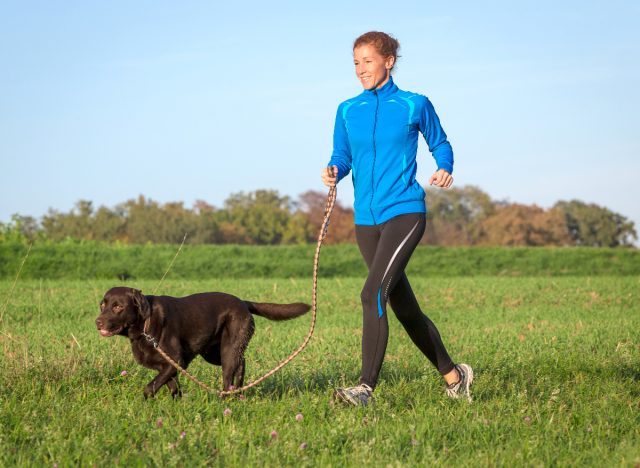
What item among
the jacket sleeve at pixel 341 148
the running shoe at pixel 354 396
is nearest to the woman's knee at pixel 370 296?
the running shoe at pixel 354 396

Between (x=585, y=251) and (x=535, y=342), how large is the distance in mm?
27861

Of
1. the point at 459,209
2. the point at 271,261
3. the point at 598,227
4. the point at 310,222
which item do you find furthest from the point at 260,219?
the point at 271,261

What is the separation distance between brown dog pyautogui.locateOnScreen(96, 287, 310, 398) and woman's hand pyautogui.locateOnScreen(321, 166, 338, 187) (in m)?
1.17

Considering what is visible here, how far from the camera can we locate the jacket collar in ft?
20.8

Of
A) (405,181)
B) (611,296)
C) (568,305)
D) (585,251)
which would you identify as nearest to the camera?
(405,181)

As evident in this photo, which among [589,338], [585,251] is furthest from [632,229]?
[589,338]

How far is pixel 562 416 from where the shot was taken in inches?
243

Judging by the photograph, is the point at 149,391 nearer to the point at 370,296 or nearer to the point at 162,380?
the point at 162,380

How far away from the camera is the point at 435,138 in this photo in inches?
253

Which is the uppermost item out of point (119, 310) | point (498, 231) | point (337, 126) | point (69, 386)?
point (498, 231)

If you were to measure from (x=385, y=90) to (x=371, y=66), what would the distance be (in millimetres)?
220

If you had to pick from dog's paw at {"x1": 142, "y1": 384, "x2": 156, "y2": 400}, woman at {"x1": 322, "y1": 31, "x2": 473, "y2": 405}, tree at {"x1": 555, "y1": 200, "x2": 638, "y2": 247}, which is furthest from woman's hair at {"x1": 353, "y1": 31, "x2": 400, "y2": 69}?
tree at {"x1": 555, "y1": 200, "x2": 638, "y2": 247}

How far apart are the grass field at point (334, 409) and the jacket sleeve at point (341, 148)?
1.86 meters

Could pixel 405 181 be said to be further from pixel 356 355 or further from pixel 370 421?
pixel 356 355
